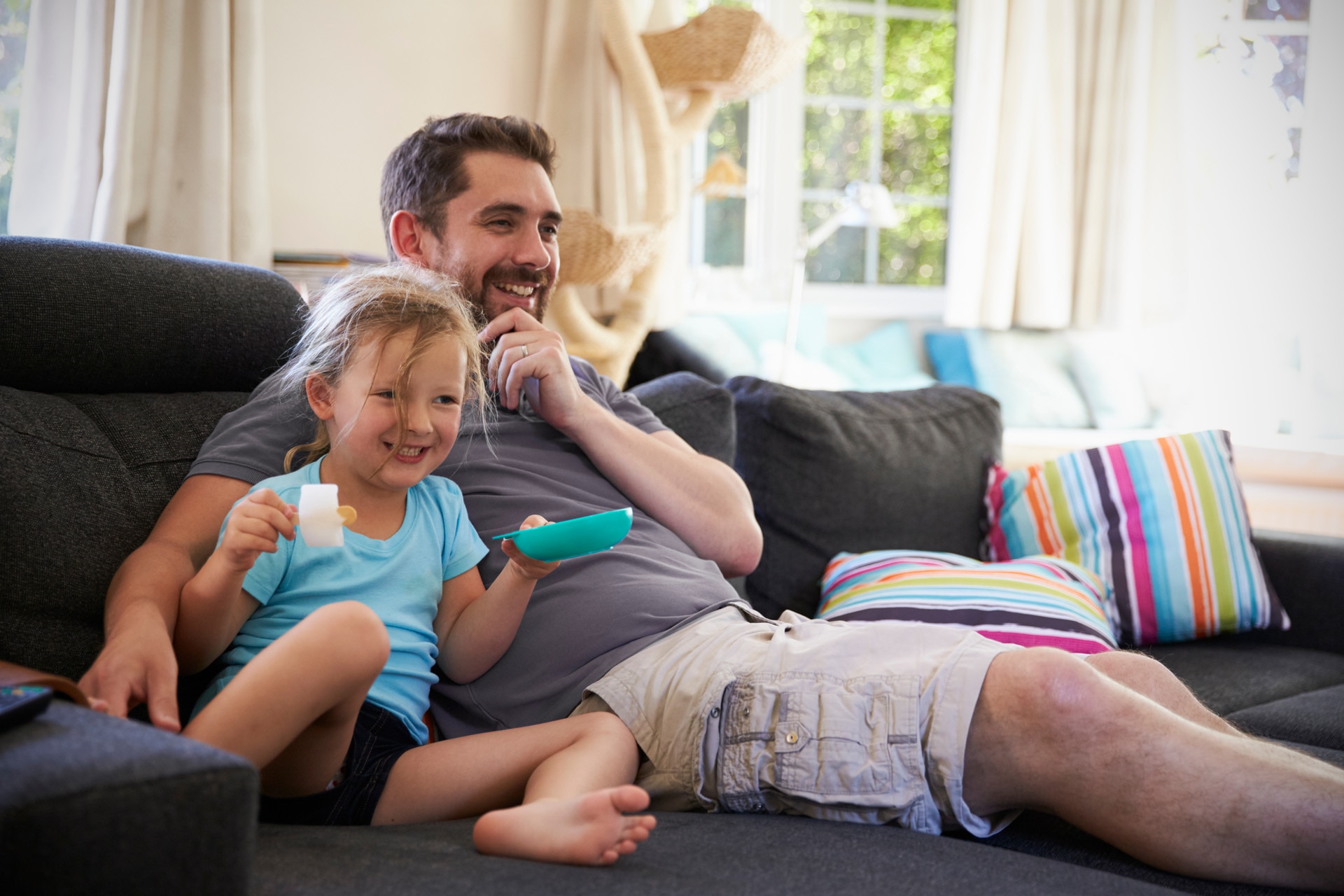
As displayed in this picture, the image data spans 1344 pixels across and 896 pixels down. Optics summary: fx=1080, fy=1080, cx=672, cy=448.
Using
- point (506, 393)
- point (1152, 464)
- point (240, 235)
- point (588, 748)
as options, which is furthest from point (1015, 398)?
point (588, 748)

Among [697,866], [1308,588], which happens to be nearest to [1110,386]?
[1308,588]

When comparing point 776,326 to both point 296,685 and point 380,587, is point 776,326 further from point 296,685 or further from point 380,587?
point 296,685

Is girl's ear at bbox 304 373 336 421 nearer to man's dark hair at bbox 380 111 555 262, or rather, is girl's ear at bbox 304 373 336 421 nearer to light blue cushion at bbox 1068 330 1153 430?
man's dark hair at bbox 380 111 555 262

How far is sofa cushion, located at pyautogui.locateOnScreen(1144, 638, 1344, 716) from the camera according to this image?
1.68m

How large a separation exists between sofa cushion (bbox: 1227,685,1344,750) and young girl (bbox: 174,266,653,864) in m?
0.97

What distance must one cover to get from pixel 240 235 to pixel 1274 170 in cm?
368

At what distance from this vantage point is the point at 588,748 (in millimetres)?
1109

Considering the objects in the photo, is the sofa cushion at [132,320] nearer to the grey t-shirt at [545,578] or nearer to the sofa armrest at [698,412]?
the grey t-shirt at [545,578]

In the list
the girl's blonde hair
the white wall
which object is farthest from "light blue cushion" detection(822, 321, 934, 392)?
the girl's blonde hair

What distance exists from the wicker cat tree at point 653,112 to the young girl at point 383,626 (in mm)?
1798

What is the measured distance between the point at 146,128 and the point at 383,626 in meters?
2.38

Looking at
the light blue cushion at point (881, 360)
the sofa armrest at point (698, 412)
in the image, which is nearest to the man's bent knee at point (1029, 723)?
the sofa armrest at point (698, 412)

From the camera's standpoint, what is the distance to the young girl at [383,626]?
952mm

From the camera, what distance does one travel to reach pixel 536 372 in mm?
1470
